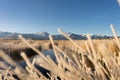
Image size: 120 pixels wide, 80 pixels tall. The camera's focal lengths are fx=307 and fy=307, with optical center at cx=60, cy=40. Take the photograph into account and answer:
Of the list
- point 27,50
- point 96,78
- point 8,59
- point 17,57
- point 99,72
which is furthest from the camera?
point 27,50

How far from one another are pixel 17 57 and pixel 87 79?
824 inches

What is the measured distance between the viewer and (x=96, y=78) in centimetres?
91

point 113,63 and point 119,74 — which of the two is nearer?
point 119,74

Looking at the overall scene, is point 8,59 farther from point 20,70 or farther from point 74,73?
point 74,73

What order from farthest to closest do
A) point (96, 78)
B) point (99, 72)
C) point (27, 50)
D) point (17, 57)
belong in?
point (27, 50) < point (17, 57) < point (99, 72) < point (96, 78)

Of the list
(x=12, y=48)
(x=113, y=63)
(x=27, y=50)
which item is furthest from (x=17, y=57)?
(x=113, y=63)

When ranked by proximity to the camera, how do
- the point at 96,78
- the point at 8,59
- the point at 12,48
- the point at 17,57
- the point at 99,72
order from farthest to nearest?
1. the point at 12,48
2. the point at 17,57
3. the point at 99,72
4. the point at 96,78
5. the point at 8,59

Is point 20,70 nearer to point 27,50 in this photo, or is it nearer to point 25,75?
point 25,75

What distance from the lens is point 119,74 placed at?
0.95 metres

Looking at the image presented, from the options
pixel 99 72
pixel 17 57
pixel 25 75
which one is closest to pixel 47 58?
pixel 25 75

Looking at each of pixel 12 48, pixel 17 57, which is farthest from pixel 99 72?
pixel 12 48

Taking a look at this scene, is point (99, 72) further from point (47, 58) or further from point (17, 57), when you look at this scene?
point (17, 57)

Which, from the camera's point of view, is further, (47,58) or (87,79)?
(47,58)

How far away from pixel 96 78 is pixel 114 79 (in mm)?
56
